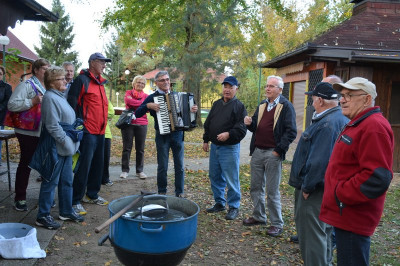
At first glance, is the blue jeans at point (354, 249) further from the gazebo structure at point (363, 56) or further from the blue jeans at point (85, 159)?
the gazebo structure at point (363, 56)

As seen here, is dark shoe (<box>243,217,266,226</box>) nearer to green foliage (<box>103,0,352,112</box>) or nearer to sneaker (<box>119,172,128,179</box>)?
sneaker (<box>119,172,128,179</box>)

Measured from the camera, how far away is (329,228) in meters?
3.27

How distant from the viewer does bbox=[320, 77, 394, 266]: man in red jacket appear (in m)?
2.23

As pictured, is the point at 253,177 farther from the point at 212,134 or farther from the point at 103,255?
the point at 103,255

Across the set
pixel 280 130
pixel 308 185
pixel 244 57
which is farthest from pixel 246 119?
pixel 244 57

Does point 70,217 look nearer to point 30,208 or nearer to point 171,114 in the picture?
point 30,208

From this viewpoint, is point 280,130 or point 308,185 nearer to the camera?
point 308,185

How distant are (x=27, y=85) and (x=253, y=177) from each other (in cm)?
327

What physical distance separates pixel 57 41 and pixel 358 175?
4164cm

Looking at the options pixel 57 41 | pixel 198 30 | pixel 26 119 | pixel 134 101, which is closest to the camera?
pixel 26 119

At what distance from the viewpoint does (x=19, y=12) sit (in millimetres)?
4602

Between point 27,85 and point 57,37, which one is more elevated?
point 57,37

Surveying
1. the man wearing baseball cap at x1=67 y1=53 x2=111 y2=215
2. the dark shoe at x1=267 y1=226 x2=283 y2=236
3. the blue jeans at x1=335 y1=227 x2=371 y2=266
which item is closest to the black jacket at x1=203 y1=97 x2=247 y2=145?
the dark shoe at x1=267 y1=226 x2=283 y2=236

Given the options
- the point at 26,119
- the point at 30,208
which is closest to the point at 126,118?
the point at 26,119
